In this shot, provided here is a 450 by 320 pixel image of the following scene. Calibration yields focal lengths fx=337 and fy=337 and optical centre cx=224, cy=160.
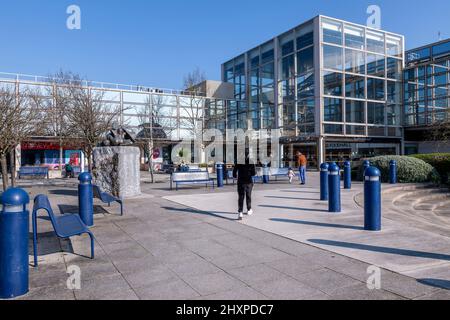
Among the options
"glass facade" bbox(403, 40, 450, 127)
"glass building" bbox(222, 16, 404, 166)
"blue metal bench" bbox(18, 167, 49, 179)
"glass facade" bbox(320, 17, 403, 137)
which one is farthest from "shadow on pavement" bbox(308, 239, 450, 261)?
"glass facade" bbox(403, 40, 450, 127)

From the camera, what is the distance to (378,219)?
262 inches

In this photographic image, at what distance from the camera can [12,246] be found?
3715 mm

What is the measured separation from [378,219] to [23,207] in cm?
606

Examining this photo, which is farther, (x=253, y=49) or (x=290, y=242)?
(x=253, y=49)

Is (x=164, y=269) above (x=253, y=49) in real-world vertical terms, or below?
below

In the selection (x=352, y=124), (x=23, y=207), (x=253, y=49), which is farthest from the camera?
(x=253, y=49)

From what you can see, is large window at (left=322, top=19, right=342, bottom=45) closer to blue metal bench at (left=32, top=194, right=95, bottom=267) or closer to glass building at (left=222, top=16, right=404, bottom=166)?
glass building at (left=222, top=16, right=404, bottom=166)

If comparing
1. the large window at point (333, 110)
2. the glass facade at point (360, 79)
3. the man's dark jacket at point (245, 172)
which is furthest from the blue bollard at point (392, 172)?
the large window at point (333, 110)

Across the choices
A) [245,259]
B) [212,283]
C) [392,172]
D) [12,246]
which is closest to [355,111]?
[392,172]

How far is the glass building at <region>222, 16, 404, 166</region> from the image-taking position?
33750 millimetres

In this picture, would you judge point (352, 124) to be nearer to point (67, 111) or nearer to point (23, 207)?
point (67, 111)

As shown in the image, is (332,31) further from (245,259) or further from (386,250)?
(245,259)

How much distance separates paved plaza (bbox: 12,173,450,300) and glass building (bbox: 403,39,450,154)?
34622mm
